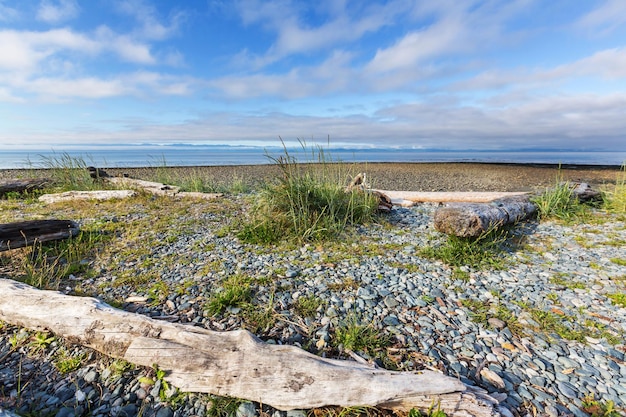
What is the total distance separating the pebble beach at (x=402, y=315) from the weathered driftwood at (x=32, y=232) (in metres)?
0.69

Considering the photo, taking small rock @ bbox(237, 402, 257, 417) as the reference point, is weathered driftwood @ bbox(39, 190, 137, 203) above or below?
above

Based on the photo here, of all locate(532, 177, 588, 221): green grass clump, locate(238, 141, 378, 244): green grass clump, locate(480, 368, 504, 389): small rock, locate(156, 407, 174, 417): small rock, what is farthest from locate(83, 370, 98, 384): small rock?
locate(532, 177, 588, 221): green grass clump

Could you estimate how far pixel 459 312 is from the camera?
3020 millimetres

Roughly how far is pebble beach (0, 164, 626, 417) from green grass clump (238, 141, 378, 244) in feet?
1.32

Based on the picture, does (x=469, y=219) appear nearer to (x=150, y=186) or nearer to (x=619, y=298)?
(x=619, y=298)

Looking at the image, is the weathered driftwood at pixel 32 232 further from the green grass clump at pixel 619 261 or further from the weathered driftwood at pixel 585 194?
the weathered driftwood at pixel 585 194

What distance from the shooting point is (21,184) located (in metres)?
9.16

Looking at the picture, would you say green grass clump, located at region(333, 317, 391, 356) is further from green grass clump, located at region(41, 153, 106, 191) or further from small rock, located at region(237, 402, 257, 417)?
green grass clump, located at region(41, 153, 106, 191)

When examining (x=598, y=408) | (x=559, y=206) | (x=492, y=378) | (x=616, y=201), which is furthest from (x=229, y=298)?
(x=616, y=201)

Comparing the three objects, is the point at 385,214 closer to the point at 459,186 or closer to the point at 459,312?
the point at 459,312

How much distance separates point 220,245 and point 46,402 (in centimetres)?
282

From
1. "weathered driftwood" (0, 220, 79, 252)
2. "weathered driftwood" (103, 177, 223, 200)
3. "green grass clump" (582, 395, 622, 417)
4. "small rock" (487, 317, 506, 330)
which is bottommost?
"green grass clump" (582, 395, 622, 417)

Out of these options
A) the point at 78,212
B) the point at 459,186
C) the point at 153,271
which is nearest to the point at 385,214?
the point at 153,271

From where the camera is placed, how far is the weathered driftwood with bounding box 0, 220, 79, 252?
13.6 ft
